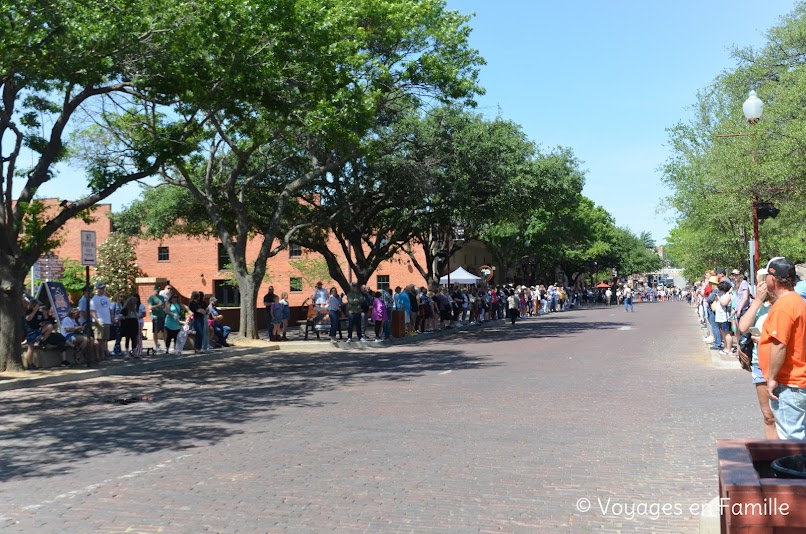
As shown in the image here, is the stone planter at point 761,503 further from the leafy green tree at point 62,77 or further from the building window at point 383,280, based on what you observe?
the building window at point 383,280

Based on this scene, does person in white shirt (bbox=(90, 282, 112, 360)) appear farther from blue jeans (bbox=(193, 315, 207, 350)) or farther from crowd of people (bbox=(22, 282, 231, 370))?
blue jeans (bbox=(193, 315, 207, 350))

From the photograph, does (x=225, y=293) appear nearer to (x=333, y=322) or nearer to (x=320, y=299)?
(x=320, y=299)

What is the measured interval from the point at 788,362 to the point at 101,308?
16.3m

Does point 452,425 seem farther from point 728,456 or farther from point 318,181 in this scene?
point 318,181

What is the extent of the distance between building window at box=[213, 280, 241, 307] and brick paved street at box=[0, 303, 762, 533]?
48.2 m

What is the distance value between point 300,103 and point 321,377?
6774 millimetres

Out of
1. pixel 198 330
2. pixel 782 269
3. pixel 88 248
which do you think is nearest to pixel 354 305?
pixel 198 330

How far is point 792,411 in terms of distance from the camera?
18.5 ft

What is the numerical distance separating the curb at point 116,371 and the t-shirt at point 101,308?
1.41 metres

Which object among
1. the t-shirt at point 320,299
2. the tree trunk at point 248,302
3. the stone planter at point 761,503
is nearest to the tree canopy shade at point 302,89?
the tree trunk at point 248,302

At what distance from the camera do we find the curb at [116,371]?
15028mm

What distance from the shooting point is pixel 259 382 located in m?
15.1

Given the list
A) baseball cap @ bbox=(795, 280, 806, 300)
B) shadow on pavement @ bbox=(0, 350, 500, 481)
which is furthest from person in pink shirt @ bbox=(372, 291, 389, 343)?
baseball cap @ bbox=(795, 280, 806, 300)

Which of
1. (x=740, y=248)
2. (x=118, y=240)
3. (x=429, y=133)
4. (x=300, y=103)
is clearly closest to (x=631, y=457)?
(x=300, y=103)
